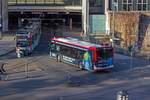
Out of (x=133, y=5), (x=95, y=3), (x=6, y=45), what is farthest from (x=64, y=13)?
(x=6, y=45)

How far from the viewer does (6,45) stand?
76.2m

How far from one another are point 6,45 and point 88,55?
2734 cm

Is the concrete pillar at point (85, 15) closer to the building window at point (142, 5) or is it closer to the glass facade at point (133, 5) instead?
the glass facade at point (133, 5)

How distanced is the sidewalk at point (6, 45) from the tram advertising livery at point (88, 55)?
13.3m

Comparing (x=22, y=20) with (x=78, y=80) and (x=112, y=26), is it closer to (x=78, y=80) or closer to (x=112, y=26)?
(x=112, y=26)

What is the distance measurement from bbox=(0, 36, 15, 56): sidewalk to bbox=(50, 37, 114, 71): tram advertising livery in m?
13.3

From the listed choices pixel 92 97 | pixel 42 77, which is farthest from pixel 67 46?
pixel 92 97

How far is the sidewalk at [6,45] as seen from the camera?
2720 inches

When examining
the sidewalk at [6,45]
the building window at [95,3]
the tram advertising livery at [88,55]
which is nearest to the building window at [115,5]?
the building window at [95,3]

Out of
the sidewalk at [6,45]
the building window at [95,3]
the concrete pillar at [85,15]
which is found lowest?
→ the sidewalk at [6,45]

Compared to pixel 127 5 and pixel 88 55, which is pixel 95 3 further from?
pixel 88 55

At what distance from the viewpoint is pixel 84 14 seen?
9512 cm

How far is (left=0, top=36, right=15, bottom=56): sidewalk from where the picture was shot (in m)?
69.1

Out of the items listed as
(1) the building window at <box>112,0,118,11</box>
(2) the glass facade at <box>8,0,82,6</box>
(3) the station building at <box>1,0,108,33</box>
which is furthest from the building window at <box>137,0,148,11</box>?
(2) the glass facade at <box>8,0,82,6</box>
